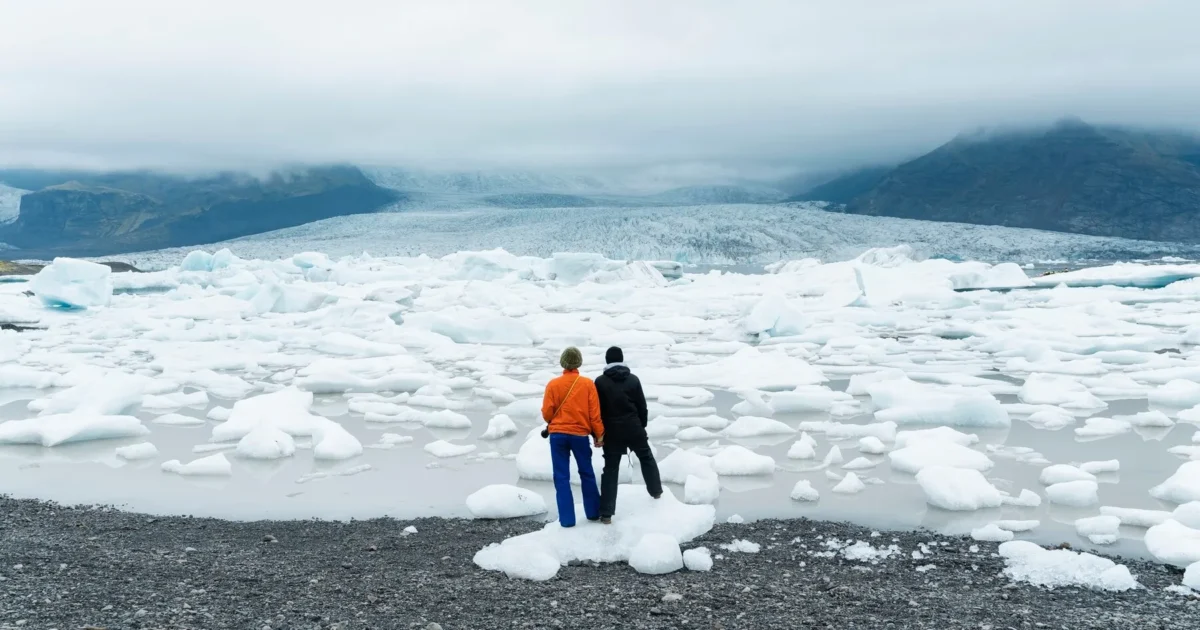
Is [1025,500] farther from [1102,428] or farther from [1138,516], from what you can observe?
[1102,428]

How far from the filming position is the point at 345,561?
4.75 m

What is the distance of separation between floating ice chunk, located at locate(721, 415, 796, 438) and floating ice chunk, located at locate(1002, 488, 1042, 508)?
2650 mm

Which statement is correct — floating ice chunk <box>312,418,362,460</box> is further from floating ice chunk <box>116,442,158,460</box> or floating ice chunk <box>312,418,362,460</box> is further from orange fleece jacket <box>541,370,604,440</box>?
orange fleece jacket <box>541,370,604,440</box>

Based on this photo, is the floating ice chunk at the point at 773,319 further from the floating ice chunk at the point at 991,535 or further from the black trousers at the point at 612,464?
the black trousers at the point at 612,464

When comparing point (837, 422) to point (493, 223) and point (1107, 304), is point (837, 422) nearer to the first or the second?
point (1107, 304)

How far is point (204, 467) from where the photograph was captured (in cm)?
712

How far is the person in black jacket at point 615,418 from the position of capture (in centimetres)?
488

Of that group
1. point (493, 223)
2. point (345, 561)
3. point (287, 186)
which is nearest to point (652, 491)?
point (345, 561)

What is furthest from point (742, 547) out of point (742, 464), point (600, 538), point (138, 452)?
point (138, 452)

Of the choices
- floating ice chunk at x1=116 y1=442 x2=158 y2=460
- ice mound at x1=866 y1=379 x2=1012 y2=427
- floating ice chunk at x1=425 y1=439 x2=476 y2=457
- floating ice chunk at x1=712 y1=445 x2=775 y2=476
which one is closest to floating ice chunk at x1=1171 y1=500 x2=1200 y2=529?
floating ice chunk at x1=712 y1=445 x2=775 y2=476

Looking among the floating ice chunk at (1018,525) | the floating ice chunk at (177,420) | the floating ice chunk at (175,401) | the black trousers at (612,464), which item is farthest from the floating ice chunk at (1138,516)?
the floating ice chunk at (175,401)

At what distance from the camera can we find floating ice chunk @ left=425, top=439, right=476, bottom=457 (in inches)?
305

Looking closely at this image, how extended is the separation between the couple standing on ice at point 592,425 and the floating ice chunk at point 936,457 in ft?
9.61

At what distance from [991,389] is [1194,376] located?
2.71 metres
